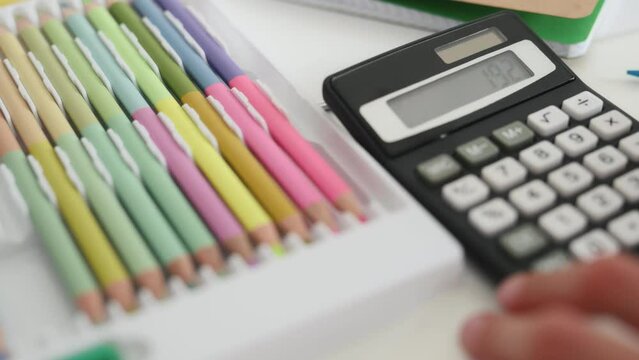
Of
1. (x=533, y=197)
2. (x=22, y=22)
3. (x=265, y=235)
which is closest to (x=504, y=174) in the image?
(x=533, y=197)

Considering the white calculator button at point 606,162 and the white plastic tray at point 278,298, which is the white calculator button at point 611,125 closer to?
the white calculator button at point 606,162

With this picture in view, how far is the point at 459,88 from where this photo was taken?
43cm

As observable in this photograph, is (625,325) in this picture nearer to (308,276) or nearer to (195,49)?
(308,276)

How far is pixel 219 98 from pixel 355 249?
0.44ft

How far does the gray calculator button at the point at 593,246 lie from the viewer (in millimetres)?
344

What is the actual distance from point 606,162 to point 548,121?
4 centimetres

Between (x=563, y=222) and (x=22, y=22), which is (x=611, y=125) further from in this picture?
(x=22, y=22)

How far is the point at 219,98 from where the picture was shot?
43cm

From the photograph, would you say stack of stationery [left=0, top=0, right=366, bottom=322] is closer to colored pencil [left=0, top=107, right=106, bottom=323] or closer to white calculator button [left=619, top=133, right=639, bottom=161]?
colored pencil [left=0, top=107, right=106, bottom=323]

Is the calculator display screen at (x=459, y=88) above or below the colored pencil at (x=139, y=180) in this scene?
below

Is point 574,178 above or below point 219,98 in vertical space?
below

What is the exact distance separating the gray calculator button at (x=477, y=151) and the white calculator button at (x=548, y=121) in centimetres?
3

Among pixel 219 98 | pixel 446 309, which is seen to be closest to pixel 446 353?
pixel 446 309

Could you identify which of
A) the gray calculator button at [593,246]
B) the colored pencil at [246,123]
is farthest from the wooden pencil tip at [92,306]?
the gray calculator button at [593,246]
